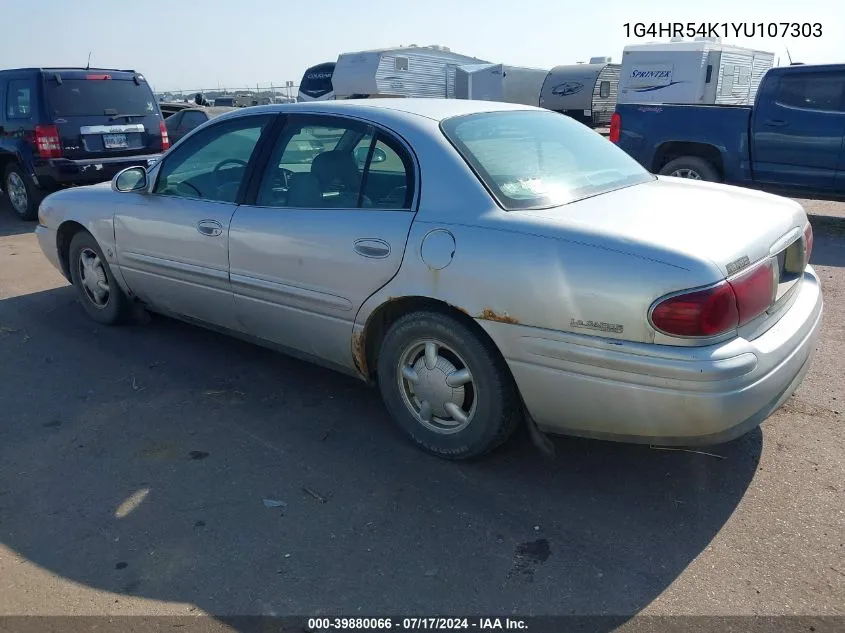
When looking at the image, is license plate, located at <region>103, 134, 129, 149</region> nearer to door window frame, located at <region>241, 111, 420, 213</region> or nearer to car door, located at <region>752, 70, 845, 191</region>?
door window frame, located at <region>241, 111, 420, 213</region>

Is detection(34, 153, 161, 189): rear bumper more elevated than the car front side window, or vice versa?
the car front side window

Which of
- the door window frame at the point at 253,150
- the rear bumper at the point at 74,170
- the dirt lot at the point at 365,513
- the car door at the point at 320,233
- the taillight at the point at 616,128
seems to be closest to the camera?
the dirt lot at the point at 365,513

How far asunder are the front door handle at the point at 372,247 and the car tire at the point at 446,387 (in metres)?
0.31

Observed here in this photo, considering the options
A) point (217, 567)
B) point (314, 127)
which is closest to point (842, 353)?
point (314, 127)

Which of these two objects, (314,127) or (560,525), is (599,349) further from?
(314,127)

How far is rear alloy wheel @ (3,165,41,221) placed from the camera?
952 centimetres

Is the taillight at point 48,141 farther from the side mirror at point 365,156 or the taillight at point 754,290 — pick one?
the taillight at point 754,290

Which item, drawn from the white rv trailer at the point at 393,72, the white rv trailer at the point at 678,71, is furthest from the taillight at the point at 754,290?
the white rv trailer at the point at 393,72

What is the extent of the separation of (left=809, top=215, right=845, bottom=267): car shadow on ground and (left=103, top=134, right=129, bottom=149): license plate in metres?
8.49

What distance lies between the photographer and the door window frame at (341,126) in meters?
3.26

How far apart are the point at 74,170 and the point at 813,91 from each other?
30.1 feet

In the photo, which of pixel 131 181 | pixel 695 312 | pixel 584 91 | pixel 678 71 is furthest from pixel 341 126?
pixel 584 91

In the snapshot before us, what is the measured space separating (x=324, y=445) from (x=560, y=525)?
1248 mm

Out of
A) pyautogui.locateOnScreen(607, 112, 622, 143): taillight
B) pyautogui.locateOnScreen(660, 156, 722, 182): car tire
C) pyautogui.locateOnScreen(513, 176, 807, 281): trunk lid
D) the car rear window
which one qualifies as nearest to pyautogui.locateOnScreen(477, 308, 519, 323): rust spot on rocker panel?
pyautogui.locateOnScreen(513, 176, 807, 281): trunk lid
